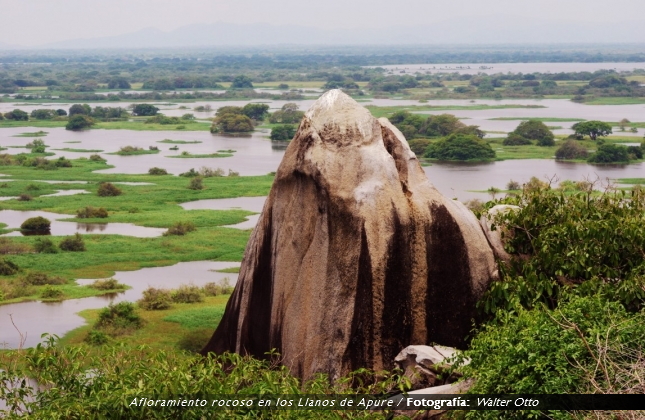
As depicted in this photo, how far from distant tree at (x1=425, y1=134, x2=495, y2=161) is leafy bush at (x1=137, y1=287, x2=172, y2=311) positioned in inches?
1349

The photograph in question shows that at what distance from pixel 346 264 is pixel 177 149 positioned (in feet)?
170

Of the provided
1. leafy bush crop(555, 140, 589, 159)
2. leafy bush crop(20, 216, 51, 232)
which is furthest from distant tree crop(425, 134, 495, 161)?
leafy bush crop(20, 216, 51, 232)

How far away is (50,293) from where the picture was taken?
26.0 m

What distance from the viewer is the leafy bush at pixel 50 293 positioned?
25.9m

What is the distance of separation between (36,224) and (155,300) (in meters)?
14.6

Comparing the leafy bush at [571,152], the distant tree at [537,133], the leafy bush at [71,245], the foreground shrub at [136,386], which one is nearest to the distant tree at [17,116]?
the distant tree at [537,133]

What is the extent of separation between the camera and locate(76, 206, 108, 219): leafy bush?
39406 mm

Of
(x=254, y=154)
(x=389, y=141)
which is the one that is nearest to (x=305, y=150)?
(x=389, y=141)

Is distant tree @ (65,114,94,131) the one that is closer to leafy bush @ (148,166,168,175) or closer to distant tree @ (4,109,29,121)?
distant tree @ (4,109,29,121)

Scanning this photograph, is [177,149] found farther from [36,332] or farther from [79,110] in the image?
[36,332]

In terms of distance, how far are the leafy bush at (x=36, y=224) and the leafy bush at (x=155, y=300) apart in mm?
13463

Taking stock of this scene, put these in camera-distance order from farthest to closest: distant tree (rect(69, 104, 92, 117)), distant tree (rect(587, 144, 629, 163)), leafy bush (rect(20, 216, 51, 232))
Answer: distant tree (rect(69, 104, 92, 117)), distant tree (rect(587, 144, 629, 163)), leafy bush (rect(20, 216, 51, 232))

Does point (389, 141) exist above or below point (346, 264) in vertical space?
above

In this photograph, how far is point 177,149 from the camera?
6334cm
